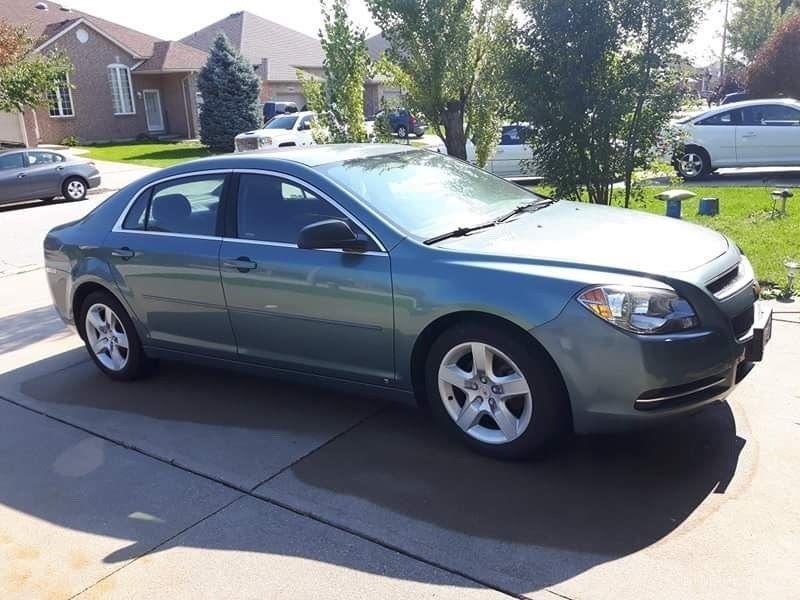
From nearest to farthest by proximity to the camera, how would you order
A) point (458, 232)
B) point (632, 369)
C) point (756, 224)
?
point (632, 369) < point (458, 232) < point (756, 224)

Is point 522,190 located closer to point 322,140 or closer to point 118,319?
point 118,319

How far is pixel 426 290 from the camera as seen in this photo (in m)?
3.85

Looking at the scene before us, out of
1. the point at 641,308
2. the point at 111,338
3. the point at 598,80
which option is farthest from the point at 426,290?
the point at 598,80

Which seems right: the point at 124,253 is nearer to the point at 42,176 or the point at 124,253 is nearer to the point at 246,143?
the point at 42,176

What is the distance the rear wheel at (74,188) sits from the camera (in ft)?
58.8

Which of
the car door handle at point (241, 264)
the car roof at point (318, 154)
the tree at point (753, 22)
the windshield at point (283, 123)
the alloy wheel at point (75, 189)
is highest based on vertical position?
the tree at point (753, 22)

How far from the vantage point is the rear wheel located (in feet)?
58.8

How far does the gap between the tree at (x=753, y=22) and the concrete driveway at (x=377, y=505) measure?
3896 cm

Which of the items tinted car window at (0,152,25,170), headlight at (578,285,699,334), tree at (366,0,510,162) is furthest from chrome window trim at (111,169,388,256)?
tinted car window at (0,152,25,170)

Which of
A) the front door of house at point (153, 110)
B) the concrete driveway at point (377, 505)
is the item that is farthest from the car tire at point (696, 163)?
the front door of house at point (153, 110)

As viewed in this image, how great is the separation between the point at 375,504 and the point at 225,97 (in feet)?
93.0

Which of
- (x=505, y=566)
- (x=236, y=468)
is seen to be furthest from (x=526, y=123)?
(x=505, y=566)

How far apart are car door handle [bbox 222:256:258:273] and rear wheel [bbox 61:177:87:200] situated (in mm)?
15147

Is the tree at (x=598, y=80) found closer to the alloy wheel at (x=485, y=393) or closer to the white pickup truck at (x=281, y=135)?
the alloy wheel at (x=485, y=393)
